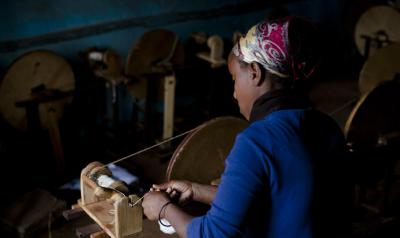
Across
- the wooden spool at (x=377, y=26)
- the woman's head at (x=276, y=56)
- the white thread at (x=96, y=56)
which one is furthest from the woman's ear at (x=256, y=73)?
the wooden spool at (x=377, y=26)

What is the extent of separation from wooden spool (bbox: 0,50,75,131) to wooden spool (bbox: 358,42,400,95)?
2.35 metres

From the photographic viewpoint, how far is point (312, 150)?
4.72ft

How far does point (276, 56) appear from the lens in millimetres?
1479

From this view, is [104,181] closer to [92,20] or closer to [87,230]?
[87,230]

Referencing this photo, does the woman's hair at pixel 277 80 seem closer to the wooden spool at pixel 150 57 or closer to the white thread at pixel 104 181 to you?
the white thread at pixel 104 181

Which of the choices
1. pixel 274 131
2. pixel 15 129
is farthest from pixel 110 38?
pixel 274 131

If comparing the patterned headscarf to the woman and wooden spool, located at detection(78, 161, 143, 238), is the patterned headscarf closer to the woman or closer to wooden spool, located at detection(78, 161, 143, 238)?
the woman

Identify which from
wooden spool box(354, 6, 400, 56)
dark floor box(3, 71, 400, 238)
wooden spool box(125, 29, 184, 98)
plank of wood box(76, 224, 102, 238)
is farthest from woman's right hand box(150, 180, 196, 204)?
wooden spool box(354, 6, 400, 56)

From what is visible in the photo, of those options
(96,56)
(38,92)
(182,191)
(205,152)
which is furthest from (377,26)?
(182,191)

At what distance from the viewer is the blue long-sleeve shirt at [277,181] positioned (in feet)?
4.56

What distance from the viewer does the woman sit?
1394 millimetres

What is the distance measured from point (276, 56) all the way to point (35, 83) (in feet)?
10.1

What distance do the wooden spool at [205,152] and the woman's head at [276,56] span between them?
0.81 metres

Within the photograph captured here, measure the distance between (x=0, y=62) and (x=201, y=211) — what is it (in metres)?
2.76
